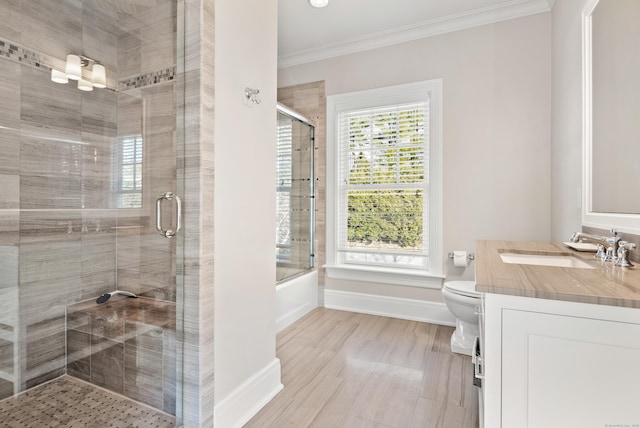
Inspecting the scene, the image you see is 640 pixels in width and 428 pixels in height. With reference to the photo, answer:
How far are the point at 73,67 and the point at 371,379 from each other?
2.66 meters

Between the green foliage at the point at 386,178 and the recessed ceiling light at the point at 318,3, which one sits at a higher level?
the recessed ceiling light at the point at 318,3

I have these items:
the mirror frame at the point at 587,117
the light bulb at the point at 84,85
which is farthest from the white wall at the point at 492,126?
the light bulb at the point at 84,85

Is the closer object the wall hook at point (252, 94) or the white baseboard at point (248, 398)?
the white baseboard at point (248, 398)

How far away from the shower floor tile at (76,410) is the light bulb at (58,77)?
69.5 inches

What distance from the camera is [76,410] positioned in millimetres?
1604

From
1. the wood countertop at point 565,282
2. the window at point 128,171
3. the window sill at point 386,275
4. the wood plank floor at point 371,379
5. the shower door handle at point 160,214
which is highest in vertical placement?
the window at point 128,171

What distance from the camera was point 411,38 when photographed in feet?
9.91

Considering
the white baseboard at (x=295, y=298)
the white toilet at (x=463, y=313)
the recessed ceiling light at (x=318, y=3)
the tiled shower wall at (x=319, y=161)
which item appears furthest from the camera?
the tiled shower wall at (x=319, y=161)

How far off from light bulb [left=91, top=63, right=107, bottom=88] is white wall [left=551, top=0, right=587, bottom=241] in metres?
2.83

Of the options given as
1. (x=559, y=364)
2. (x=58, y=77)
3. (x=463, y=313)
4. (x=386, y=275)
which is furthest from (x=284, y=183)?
(x=559, y=364)

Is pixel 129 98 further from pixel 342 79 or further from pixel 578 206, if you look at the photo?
pixel 578 206

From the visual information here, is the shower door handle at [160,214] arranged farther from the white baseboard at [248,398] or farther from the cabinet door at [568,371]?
the cabinet door at [568,371]

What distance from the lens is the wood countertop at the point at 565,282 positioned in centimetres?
83

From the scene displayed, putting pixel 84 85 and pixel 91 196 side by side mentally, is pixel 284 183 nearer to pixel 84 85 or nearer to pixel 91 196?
pixel 91 196
